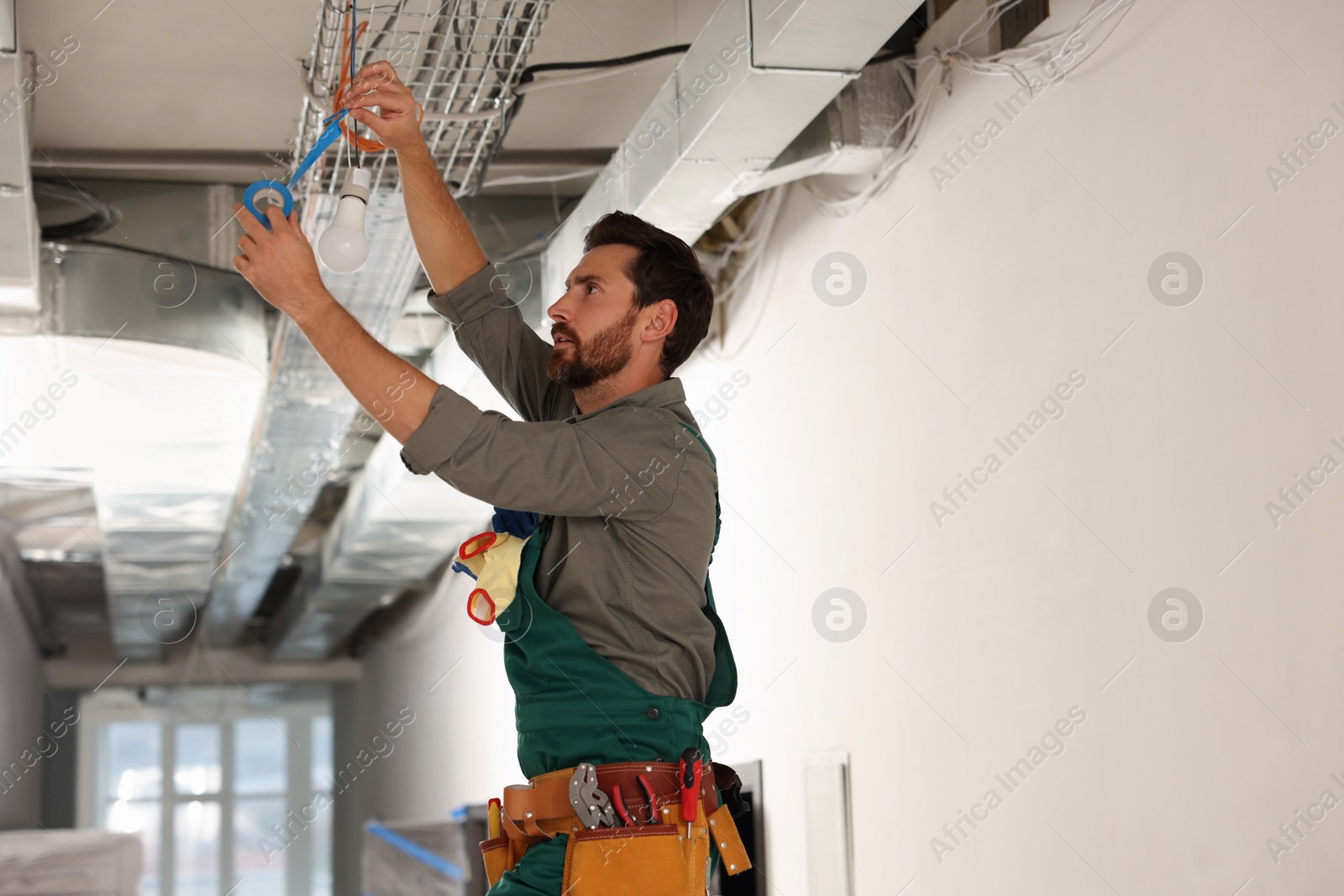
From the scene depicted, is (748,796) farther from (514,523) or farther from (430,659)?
(430,659)

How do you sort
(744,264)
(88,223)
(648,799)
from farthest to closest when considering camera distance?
(88,223) < (744,264) < (648,799)

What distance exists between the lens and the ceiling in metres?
2.37

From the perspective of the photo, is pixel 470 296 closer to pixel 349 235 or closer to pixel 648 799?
pixel 349 235

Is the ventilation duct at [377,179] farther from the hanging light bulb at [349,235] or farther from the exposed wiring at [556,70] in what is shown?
the hanging light bulb at [349,235]

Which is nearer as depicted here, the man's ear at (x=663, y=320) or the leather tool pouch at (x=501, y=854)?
the leather tool pouch at (x=501, y=854)

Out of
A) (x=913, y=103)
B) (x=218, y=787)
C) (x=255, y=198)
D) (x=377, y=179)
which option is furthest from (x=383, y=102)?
(x=218, y=787)

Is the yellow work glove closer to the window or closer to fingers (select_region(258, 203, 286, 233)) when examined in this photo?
fingers (select_region(258, 203, 286, 233))

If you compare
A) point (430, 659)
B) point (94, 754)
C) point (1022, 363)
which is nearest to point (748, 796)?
point (1022, 363)

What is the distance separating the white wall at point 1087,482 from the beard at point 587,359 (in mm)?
732

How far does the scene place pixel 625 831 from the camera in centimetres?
125

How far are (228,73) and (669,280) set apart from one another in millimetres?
1537

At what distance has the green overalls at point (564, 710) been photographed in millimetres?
1298

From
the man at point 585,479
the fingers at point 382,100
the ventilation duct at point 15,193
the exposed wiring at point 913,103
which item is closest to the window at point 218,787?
the ventilation duct at point 15,193

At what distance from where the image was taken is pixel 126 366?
323 centimetres
